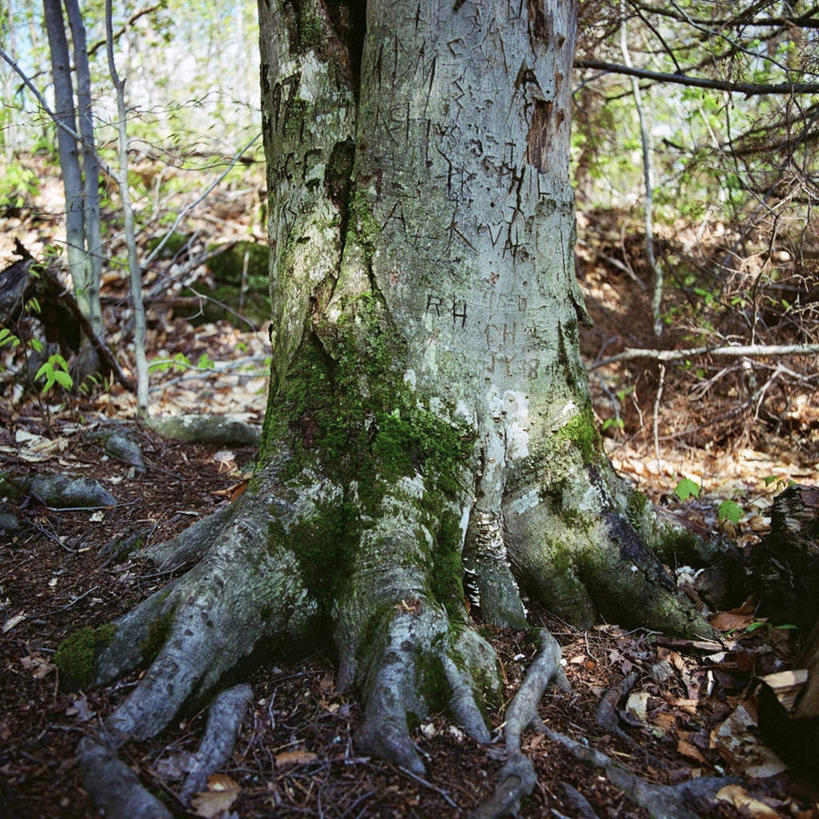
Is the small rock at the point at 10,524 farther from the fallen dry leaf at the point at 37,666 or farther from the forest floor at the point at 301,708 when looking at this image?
the fallen dry leaf at the point at 37,666

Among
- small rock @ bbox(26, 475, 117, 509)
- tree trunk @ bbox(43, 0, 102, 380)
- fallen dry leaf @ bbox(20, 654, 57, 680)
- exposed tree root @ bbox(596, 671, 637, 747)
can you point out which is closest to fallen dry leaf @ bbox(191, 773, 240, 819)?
fallen dry leaf @ bbox(20, 654, 57, 680)

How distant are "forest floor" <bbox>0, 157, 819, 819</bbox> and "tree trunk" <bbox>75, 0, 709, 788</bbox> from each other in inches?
6.4

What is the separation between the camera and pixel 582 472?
9.69 ft

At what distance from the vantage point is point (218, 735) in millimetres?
1921

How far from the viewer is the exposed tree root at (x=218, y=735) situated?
176cm

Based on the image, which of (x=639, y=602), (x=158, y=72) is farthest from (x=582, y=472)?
(x=158, y=72)

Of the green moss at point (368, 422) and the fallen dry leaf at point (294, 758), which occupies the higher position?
the green moss at point (368, 422)

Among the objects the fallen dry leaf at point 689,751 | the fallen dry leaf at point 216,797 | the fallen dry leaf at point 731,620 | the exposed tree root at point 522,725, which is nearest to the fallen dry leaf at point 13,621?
the fallen dry leaf at point 216,797

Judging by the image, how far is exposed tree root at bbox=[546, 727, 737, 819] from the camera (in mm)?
1892

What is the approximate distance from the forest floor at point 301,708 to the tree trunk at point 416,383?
16 cm

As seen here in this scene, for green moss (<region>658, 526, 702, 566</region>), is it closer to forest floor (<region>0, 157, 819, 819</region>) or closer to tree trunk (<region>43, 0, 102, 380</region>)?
forest floor (<region>0, 157, 819, 819</region>)

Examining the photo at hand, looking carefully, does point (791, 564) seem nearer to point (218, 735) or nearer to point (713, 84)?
point (218, 735)

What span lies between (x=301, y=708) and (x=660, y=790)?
1.22 m

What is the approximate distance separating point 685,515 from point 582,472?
1.88m
